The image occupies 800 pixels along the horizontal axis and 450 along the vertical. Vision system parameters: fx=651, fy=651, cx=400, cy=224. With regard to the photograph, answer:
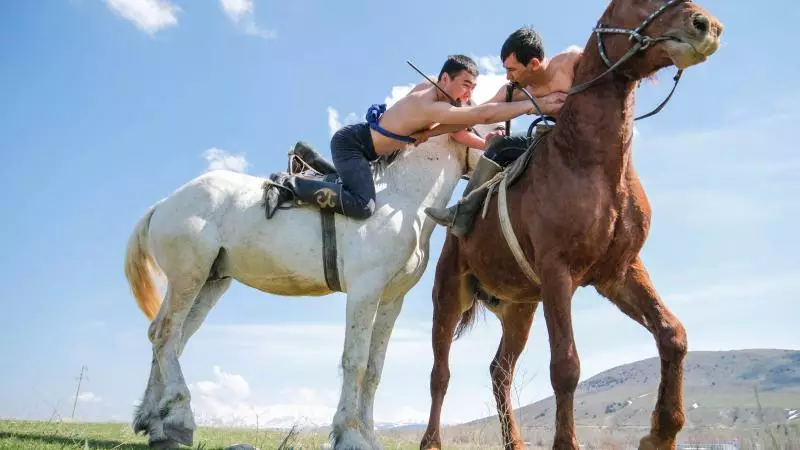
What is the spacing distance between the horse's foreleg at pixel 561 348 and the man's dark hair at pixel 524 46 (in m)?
1.93

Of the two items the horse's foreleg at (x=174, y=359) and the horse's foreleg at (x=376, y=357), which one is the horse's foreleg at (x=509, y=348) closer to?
the horse's foreleg at (x=376, y=357)

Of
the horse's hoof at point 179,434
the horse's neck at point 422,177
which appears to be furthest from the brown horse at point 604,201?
the horse's hoof at point 179,434

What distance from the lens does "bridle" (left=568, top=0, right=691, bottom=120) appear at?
404 centimetres

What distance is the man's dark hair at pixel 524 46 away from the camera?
5168 mm

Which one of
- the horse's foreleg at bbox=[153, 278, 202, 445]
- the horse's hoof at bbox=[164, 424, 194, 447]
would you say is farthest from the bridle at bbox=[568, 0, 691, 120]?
the horse's hoof at bbox=[164, 424, 194, 447]

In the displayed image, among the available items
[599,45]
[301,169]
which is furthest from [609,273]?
[301,169]

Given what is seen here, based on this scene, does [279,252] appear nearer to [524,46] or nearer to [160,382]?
[160,382]

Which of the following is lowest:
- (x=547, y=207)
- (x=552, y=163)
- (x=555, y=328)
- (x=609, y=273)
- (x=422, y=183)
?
(x=555, y=328)

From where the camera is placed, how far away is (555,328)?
396cm

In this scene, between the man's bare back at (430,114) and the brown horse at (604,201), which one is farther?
the man's bare back at (430,114)

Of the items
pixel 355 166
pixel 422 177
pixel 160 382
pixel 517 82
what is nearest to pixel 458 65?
pixel 517 82

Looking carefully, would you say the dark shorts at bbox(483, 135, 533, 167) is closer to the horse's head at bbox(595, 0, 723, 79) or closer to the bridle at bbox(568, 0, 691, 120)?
the bridle at bbox(568, 0, 691, 120)

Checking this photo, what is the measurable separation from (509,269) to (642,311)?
0.98 m

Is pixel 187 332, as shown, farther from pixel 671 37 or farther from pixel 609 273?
pixel 671 37
